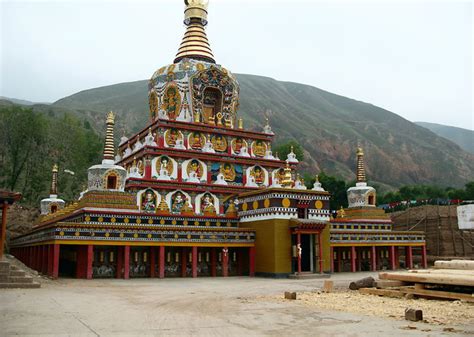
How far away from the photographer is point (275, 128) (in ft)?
509

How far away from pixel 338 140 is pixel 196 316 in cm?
14144

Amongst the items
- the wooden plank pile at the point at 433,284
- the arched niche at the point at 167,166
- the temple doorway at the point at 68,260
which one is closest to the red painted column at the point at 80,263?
the temple doorway at the point at 68,260

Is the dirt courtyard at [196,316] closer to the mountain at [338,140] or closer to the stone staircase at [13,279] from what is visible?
the stone staircase at [13,279]

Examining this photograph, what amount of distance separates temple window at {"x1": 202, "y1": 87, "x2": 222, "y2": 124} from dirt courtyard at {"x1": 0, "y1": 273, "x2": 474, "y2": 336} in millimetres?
27094

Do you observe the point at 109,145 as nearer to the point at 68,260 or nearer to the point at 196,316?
the point at 68,260

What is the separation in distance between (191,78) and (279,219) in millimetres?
17264

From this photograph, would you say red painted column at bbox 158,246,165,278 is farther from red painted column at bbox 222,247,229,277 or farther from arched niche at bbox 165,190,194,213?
arched niche at bbox 165,190,194,213

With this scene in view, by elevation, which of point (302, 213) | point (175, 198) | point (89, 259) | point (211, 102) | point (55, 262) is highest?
point (211, 102)

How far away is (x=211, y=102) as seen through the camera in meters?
44.6

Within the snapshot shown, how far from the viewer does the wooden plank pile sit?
16.6 metres

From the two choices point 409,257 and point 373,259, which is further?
point 409,257

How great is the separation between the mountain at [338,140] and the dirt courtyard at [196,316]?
111397 mm

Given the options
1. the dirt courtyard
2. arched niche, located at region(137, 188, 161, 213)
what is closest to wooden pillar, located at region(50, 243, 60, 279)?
the dirt courtyard

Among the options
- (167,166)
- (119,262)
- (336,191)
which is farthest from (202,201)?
(336,191)
